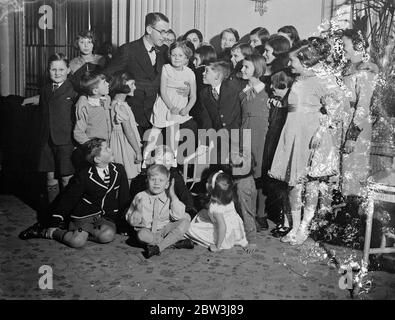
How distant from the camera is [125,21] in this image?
13.4ft

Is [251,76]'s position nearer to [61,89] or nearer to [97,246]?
[61,89]

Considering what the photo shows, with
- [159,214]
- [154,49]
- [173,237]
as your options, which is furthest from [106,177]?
[154,49]

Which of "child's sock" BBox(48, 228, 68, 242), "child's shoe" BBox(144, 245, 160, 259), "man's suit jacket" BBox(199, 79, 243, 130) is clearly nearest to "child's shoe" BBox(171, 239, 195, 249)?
"child's shoe" BBox(144, 245, 160, 259)

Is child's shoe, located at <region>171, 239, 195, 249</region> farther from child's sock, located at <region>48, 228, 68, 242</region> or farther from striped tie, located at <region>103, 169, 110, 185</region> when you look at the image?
child's sock, located at <region>48, 228, 68, 242</region>

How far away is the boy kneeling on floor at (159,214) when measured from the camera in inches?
124

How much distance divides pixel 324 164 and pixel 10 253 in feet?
7.62

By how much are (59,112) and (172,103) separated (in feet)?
3.01

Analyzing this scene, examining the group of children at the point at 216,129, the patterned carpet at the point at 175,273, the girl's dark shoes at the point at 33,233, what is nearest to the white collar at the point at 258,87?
the group of children at the point at 216,129

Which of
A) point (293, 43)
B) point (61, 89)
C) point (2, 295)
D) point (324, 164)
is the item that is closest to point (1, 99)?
point (61, 89)

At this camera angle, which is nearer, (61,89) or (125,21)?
(61,89)

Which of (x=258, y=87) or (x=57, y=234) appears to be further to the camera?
(x=258, y=87)

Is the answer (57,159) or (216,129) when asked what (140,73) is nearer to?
(216,129)

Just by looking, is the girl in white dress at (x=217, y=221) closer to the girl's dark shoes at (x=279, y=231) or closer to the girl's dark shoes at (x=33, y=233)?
the girl's dark shoes at (x=279, y=231)

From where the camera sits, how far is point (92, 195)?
3.27 m
